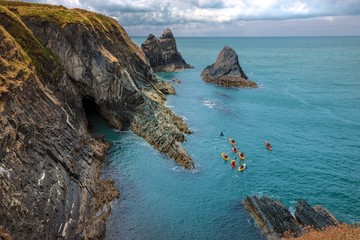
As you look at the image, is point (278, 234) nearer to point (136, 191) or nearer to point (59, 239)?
point (136, 191)

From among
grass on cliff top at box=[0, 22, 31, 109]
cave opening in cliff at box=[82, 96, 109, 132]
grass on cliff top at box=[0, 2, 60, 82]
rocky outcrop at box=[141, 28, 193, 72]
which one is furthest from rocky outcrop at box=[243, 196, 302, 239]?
rocky outcrop at box=[141, 28, 193, 72]

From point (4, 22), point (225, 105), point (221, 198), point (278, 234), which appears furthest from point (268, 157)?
point (4, 22)

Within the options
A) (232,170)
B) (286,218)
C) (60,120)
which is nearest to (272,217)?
(286,218)

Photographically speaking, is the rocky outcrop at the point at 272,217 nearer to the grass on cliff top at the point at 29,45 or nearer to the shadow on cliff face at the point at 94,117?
the shadow on cliff face at the point at 94,117

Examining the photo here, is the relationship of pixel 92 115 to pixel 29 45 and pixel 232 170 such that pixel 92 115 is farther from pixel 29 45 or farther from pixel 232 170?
pixel 232 170

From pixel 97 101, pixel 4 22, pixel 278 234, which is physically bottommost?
pixel 278 234

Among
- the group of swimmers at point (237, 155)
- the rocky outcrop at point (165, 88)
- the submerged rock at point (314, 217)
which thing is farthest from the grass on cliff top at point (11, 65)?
the rocky outcrop at point (165, 88)
